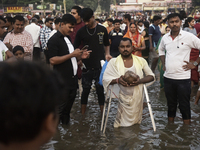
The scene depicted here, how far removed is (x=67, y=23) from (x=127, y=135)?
209 centimetres

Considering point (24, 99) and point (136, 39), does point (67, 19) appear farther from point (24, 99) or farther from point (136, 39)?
point (24, 99)

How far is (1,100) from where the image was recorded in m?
0.99

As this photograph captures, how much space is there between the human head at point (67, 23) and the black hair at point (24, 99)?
3.87 metres

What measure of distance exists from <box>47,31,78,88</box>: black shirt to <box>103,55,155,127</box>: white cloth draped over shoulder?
626mm

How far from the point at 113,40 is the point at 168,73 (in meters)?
4.43

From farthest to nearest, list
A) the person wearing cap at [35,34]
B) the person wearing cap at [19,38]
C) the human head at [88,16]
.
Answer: the person wearing cap at [35,34]
the person wearing cap at [19,38]
the human head at [88,16]

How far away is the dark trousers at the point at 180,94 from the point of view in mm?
5035

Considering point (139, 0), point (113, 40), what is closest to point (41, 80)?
point (113, 40)

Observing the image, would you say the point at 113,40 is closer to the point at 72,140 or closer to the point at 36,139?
the point at 72,140

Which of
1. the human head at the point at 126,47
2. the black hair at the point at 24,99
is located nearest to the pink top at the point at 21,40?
the human head at the point at 126,47

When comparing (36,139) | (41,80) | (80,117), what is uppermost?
(41,80)

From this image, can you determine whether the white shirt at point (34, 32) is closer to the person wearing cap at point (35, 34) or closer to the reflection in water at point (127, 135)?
the person wearing cap at point (35, 34)

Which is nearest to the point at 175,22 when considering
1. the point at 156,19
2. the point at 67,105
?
the point at 67,105

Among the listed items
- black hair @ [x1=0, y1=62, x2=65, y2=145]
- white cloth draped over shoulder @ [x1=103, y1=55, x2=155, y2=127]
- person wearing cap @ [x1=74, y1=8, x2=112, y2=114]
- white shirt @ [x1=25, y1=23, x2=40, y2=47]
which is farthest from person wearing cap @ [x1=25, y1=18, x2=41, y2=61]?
black hair @ [x1=0, y1=62, x2=65, y2=145]
